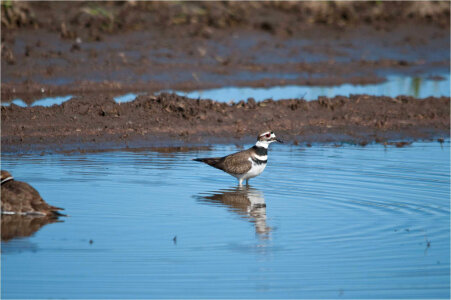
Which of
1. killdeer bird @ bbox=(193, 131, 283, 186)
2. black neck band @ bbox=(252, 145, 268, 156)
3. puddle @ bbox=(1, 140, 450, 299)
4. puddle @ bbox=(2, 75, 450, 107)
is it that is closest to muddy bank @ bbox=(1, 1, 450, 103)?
puddle @ bbox=(2, 75, 450, 107)

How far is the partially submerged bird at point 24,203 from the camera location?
397 inches

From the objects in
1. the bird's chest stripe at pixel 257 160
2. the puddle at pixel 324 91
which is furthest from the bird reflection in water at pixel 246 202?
the puddle at pixel 324 91

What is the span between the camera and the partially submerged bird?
10094mm

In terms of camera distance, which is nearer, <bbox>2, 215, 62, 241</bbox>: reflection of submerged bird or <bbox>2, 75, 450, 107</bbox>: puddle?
<bbox>2, 215, 62, 241</bbox>: reflection of submerged bird

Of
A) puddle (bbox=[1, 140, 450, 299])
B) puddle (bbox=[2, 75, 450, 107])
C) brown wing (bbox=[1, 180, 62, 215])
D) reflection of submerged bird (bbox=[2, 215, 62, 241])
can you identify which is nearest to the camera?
puddle (bbox=[1, 140, 450, 299])

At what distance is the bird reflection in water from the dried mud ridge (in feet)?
12.7

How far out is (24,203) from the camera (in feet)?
33.1

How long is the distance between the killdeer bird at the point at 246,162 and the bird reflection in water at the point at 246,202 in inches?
9.9

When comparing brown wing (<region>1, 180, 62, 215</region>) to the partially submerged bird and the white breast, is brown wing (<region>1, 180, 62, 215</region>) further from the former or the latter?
the white breast

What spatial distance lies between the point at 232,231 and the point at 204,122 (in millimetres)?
7598

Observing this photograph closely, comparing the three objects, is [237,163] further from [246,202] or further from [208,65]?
[208,65]

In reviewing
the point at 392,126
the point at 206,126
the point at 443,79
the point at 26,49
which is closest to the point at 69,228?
the point at 206,126

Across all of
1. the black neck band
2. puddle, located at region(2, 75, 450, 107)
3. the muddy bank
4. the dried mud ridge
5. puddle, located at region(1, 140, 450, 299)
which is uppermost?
the muddy bank

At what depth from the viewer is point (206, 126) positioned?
55.3ft
